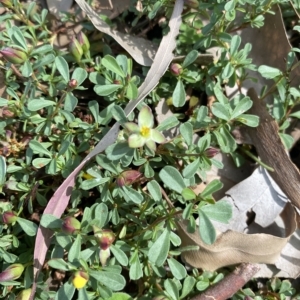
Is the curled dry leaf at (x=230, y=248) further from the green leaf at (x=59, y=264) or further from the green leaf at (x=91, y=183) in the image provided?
the green leaf at (x=59, y=264)

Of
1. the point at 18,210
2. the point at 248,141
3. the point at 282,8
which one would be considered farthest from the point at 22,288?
the point at 282,8

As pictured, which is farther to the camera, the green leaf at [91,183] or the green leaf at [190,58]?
the green leaf at [190,58]

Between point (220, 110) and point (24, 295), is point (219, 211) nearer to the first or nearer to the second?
point (220, 110)

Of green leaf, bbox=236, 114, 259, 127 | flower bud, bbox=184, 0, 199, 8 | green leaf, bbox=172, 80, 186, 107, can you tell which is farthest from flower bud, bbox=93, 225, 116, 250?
flower bud, bbox=184, 0, 199, 8

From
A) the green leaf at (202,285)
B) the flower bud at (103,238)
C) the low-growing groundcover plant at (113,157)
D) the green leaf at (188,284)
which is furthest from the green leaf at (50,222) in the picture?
the green leaf at (202,285)

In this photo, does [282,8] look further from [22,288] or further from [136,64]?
[22,288]

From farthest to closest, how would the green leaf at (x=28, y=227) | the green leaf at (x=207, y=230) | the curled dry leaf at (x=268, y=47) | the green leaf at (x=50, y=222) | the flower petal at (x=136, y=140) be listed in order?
the curled dry leaf at (x=268, y=47), the green leaf at (x=28, y=227), the green leaf at (x=50, y=222), the green leaf at (x=207, y=230), the flower petal at (x=136, y=140)

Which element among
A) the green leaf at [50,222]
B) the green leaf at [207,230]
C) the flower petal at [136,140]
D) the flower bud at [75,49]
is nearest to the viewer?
the flower petal at [136,140]
